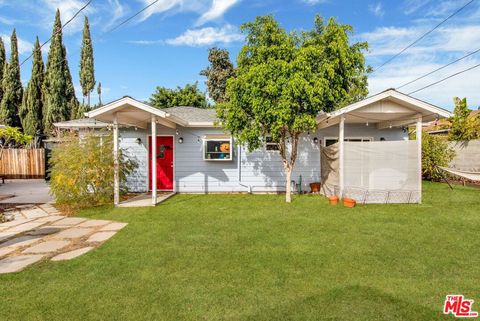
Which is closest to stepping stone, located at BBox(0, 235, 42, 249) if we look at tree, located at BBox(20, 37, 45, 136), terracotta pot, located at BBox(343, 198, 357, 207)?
terracotta pot, located at BBox(343, 198, 357, 207)

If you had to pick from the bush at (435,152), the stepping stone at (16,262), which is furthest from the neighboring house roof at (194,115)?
the bush at (435,152)

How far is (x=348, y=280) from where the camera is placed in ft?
10.4

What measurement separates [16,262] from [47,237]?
47.6 inches

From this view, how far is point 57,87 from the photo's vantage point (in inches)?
912

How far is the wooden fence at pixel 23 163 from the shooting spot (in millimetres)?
14500

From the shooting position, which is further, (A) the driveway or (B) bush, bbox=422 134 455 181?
(B) bush, bbox=422 134 455 181

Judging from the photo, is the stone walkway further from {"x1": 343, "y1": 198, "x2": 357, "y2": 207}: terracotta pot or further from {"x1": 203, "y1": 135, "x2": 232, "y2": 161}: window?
{"x1": 343, "y1": 198, "x2": 357, "y2": 207}: terracotta pot

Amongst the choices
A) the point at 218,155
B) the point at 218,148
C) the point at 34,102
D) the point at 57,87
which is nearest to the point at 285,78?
the point at 218,148

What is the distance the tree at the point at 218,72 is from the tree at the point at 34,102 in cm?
1403

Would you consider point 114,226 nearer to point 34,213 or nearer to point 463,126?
point 34,213

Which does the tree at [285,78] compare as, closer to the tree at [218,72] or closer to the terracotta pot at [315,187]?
the terracotta pot at [315,187]

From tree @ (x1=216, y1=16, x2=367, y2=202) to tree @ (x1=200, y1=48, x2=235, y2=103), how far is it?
1417 cm

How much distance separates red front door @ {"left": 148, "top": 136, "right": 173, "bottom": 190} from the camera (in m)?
10.2

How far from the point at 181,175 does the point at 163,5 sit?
17.3ft
